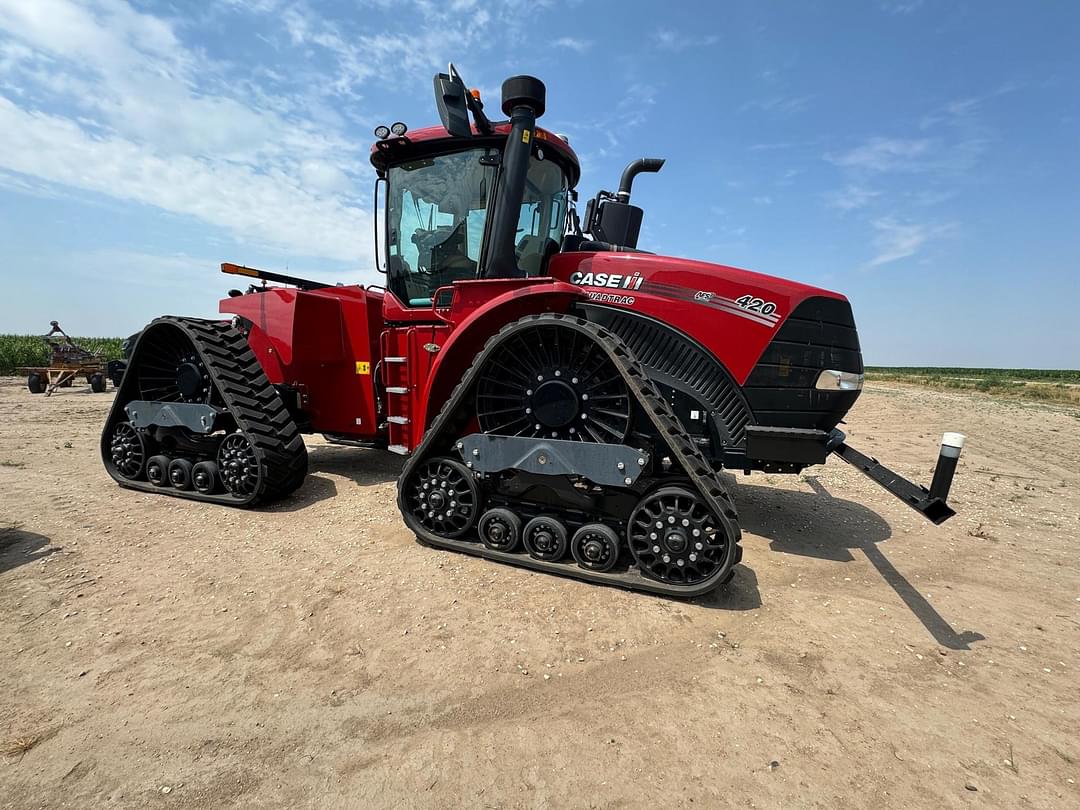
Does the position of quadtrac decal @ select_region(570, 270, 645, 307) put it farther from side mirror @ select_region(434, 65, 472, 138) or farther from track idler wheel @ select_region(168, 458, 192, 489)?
track idler wheel @ select_region(168, 458, 192, 489)

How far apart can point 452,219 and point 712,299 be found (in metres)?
2.50

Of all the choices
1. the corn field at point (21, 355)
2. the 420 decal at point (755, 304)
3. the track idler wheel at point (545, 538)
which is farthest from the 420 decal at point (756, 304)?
the corn field at point (21, 355)

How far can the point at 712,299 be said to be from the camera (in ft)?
12.5

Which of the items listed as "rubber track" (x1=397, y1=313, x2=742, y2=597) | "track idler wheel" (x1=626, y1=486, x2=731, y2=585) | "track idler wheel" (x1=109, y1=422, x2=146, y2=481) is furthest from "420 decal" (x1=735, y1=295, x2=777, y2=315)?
"track idler wheel" (x1=109, y1=422, x2=146, y2=481)

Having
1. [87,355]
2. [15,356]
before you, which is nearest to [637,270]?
[87,355]

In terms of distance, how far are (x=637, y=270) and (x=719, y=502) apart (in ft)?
6.19

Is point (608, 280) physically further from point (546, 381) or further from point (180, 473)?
point (180, 473)

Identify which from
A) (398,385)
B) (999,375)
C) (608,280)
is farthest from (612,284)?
(999,375)

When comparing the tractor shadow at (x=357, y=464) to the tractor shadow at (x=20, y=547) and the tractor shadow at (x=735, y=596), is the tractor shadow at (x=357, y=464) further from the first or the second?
the tractor shadow at (x=735, y=596)

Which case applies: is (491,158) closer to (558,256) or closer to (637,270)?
(558,256)

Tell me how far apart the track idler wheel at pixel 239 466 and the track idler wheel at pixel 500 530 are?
2.49m

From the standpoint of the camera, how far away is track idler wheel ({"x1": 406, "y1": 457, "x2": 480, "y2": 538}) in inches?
159

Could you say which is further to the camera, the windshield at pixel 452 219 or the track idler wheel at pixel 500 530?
the windshield at pixel 452 219

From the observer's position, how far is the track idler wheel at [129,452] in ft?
18.9
